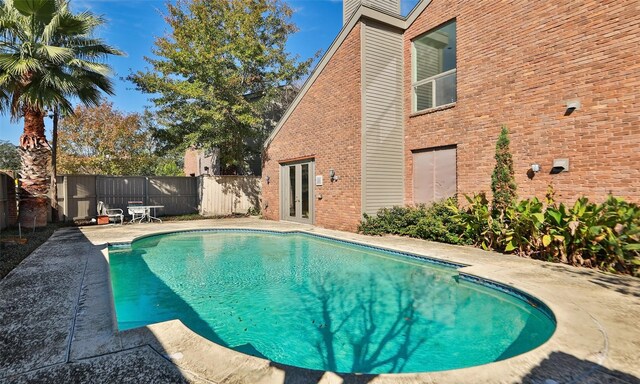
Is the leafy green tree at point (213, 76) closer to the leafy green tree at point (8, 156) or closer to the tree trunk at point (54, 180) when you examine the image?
the tree trunk at point (54, 180)

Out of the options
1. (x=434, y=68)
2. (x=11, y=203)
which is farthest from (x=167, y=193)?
(x=434, y=68)

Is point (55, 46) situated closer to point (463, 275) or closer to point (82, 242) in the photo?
point (82, 242)

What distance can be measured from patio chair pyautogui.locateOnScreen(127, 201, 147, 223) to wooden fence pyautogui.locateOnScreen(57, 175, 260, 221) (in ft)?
1.96

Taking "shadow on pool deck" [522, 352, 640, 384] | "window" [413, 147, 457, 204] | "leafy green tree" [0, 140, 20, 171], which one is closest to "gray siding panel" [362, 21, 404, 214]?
"window" [413, 147, 457, 204]

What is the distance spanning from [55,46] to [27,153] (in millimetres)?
3508

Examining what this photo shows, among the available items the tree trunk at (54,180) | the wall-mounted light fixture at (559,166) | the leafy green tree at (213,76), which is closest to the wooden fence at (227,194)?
the leafy green tree at (213,76)

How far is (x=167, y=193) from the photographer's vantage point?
56.2ft

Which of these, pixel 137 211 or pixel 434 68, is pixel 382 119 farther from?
pixel 137 211

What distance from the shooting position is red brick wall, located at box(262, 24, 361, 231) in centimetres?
1067

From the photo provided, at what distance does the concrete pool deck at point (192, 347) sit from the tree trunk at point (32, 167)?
771cm

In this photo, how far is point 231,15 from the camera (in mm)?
15680

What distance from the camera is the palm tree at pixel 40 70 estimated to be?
979cm

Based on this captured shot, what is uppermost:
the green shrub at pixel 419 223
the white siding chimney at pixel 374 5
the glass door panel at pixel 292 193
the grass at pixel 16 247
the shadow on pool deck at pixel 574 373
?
the white siding chimney at pixel 374 5

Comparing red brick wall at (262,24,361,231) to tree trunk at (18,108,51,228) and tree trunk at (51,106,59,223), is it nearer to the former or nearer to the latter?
tree trunk at (18,108,51,228)
